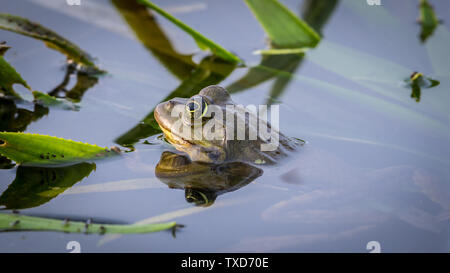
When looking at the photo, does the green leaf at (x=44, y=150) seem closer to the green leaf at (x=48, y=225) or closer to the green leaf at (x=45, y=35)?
the green leaf at (x=48, y=225)

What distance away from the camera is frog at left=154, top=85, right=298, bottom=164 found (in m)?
3.60

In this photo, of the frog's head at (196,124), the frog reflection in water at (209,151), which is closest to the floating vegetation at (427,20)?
the frog reflection in water at (209,151)

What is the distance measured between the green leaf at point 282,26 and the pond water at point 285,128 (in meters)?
0.22

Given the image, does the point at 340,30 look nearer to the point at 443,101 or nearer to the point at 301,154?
the point at 443,101

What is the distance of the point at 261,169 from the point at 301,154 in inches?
16.2

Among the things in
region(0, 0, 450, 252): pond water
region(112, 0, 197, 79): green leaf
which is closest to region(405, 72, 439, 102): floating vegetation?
region(0, 0, 450, 252): pond water

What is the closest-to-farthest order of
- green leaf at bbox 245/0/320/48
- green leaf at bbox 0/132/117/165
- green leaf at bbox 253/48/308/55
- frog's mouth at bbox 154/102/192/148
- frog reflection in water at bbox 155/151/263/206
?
1. green leaf at bbox 0/132/117/165
2. frog reflection in water at bbox 155/151/263/206
3. frog's mouth at bbox 154/102/192/148
4. green leaf at bbox 245/0/320/48
5. green leaf at bbox 253/48/308/55

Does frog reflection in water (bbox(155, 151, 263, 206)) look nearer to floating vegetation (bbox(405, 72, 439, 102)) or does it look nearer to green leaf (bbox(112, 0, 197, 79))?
green leaf (bbox(112, 0, 197, 79))

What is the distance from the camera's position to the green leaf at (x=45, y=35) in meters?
4.37

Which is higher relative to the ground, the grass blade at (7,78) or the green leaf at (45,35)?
the green leaf at (45,35)

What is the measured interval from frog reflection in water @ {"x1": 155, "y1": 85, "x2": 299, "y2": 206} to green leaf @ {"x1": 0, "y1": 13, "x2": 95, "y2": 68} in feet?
5.30

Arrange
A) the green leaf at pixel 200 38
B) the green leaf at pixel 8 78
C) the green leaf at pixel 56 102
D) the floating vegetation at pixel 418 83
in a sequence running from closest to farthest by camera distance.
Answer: the green leaf at pixel 8 78 → the green leaf at pixel 56 102 → the green leaf at pixel 200 38 → the floating vegetation at pixel 418 83

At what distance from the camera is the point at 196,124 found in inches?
142

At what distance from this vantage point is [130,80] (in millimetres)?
4711
